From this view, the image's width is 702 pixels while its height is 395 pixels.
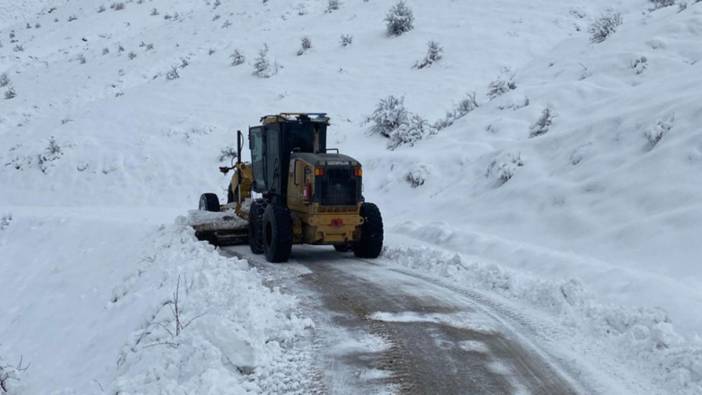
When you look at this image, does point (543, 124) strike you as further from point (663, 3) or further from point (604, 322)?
point (663, 3)

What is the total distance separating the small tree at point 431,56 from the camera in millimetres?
25141

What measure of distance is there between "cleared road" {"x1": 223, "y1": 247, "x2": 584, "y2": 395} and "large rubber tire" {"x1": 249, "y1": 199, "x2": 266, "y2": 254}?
2.09 metres

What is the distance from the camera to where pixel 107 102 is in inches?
996

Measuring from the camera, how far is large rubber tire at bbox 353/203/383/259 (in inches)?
443

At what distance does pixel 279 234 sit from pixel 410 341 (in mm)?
4445

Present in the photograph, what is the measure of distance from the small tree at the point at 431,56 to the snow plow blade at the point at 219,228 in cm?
1392

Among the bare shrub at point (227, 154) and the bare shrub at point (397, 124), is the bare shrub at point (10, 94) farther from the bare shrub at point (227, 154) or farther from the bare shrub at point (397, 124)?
the bare shrub at point (397, 124)

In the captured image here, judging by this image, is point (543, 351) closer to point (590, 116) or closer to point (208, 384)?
point (208, 384)

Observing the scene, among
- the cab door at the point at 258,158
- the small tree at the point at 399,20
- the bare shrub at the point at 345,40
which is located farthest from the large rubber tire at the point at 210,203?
the small tree at the point at 399,20

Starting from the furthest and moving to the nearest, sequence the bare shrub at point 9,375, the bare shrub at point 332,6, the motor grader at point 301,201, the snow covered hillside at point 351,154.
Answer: the bare shrub at point 332,6 → the motor grader at point 301,201 → the bare shrub at point 9,375 → the snow covered hillside at point 351,154

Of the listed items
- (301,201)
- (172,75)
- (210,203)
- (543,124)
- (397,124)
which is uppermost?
(172,75)

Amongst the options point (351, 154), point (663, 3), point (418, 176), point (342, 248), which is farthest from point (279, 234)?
point (663, 3)

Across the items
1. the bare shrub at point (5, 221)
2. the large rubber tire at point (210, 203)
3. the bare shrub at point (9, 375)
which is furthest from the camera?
the bare shrub at point (5, 221)

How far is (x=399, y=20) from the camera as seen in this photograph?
27.7 meters
